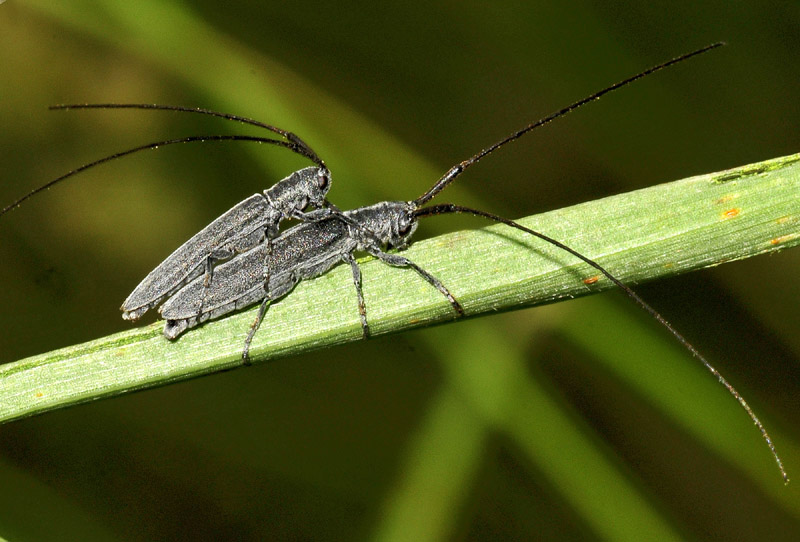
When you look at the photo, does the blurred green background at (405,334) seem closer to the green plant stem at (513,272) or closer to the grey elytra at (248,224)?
the grey elytra at (248,224)

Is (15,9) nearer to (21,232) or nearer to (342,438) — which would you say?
(21,232)

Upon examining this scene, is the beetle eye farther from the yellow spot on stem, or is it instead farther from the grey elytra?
the yellow spot on stem

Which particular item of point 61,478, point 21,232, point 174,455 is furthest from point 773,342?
point 21,232

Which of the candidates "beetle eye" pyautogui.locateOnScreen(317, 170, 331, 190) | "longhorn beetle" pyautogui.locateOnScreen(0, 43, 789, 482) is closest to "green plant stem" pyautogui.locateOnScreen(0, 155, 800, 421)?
"longhorn beetle" pyautogui.locateOnScreen(0, 43, 789, 482)

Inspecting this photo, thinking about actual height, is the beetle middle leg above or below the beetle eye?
below

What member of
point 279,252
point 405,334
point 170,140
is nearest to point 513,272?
point 279,252
